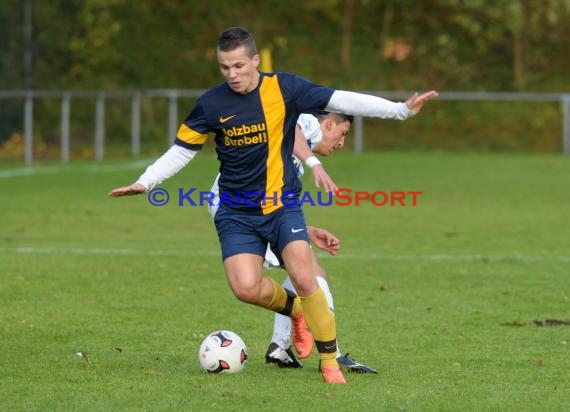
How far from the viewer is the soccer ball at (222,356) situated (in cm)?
732

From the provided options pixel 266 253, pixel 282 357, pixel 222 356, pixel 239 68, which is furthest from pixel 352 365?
pixel 239 68

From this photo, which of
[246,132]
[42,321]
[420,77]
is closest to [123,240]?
[42,321]

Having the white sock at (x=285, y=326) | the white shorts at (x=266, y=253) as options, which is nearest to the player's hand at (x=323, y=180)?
the white shorts at (x=266, y=253)

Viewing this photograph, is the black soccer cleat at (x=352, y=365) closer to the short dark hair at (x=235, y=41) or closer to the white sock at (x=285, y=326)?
the white sock at (x=285, y=326)

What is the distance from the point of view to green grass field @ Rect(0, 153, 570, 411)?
22.3 ft

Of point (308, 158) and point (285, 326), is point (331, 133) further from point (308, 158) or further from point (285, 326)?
point (285, 326)

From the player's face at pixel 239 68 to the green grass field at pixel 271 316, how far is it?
64.4 inches

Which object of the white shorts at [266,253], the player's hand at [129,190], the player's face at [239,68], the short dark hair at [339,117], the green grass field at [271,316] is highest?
the player's face at [239,68]

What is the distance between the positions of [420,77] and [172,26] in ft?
23.6

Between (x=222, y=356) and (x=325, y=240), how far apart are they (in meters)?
1.03

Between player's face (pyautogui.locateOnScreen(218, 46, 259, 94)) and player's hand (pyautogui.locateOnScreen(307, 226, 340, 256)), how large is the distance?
107cm

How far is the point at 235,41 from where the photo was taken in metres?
7.18

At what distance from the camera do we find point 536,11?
36.5 m

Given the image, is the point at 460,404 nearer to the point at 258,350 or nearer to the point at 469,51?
the point at 258,350
